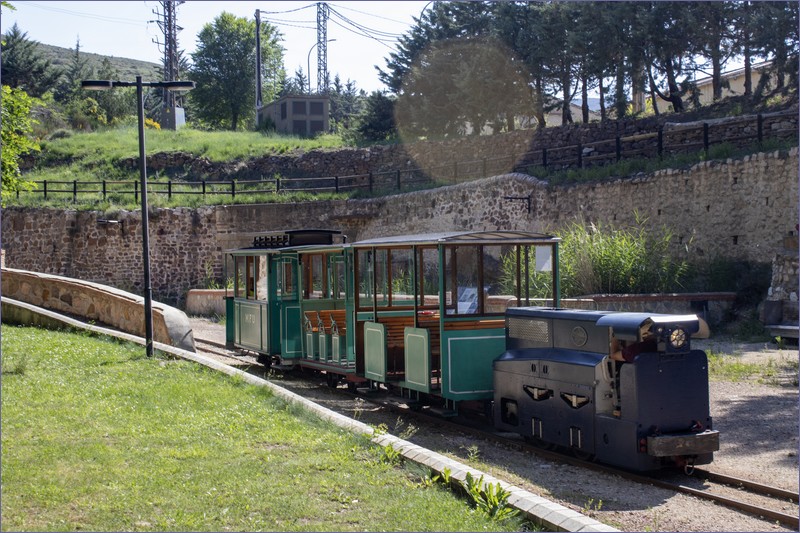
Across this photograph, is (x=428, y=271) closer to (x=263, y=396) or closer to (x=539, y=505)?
(x=263, y=396)

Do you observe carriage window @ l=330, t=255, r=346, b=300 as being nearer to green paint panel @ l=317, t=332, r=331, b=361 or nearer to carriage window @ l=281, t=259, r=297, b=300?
green paint panel @ l=317, t=332, r=331, b=361

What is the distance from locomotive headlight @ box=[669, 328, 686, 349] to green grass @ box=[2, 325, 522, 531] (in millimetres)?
2682

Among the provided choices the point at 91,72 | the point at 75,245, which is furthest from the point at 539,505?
the point at 91,72

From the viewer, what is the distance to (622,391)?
805cm

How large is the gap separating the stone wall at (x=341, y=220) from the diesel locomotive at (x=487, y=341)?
34.8ft

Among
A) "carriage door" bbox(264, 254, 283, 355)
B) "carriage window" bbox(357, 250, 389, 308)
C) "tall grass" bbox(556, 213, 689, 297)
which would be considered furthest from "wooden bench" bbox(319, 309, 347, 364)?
"tall grass" bbox(556, 213, 689, 297)

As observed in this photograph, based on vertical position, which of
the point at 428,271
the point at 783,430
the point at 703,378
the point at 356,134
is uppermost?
the point at 356,134

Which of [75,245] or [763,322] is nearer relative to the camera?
[763,322]

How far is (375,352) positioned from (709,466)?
16.0 feet

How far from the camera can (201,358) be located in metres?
13.4

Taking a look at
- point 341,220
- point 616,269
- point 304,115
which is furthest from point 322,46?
point 616,269

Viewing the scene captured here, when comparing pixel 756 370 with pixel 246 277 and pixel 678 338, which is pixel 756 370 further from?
pixel 246 277

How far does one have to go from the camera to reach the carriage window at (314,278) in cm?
1448

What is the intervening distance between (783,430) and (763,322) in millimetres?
7906
